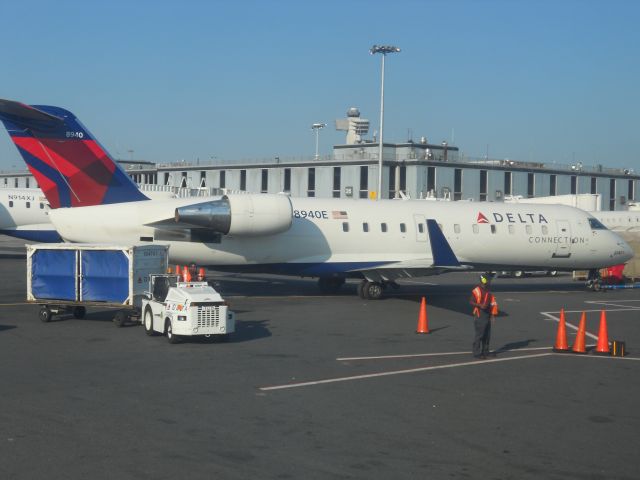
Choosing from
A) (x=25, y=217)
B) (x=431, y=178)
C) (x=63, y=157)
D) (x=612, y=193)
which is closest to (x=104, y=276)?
(x=63, y=157)

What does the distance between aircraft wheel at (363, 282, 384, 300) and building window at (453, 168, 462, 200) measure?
Result: 3870cm

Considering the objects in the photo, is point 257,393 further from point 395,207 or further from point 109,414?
point 395,207

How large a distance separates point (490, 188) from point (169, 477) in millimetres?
60765

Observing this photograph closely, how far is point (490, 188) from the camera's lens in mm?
66625

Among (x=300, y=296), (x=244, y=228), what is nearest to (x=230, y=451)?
(x=244, y=228)

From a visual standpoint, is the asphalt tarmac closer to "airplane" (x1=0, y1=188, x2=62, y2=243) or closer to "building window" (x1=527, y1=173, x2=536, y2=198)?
"airplane" (x1=0, y1=188, x2=62, y2=243)

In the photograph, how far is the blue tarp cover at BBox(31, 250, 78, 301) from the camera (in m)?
19.9

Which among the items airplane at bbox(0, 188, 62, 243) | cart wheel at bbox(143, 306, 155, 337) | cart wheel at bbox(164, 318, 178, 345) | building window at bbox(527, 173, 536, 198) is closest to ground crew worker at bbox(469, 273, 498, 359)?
cart wheel at bbox(164, 318, 178, 345)

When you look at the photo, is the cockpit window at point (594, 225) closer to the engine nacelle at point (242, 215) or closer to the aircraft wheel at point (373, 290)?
the aircraft wheel at point (373, 290)

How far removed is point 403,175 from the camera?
2484 inches

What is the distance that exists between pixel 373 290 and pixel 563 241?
8110mm

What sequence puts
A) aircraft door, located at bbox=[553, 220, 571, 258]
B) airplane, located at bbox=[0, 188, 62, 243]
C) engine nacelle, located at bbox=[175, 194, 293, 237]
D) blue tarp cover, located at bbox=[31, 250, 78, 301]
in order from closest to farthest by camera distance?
blue tarp cover, located at bbox=[31, 250, 78, 301] < engine nacelle, located at bbox=[175, 194, 293, 237] < aircraft door, located at bbox=[553, 220, 571, 258] < airplane, located at bbox=[0, 188, 62, 243]

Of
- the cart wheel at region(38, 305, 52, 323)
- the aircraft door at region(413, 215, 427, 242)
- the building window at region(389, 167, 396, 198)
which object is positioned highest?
the building window at region(389, 167, 396, 198)

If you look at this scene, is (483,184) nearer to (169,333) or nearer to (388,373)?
(169,333)
